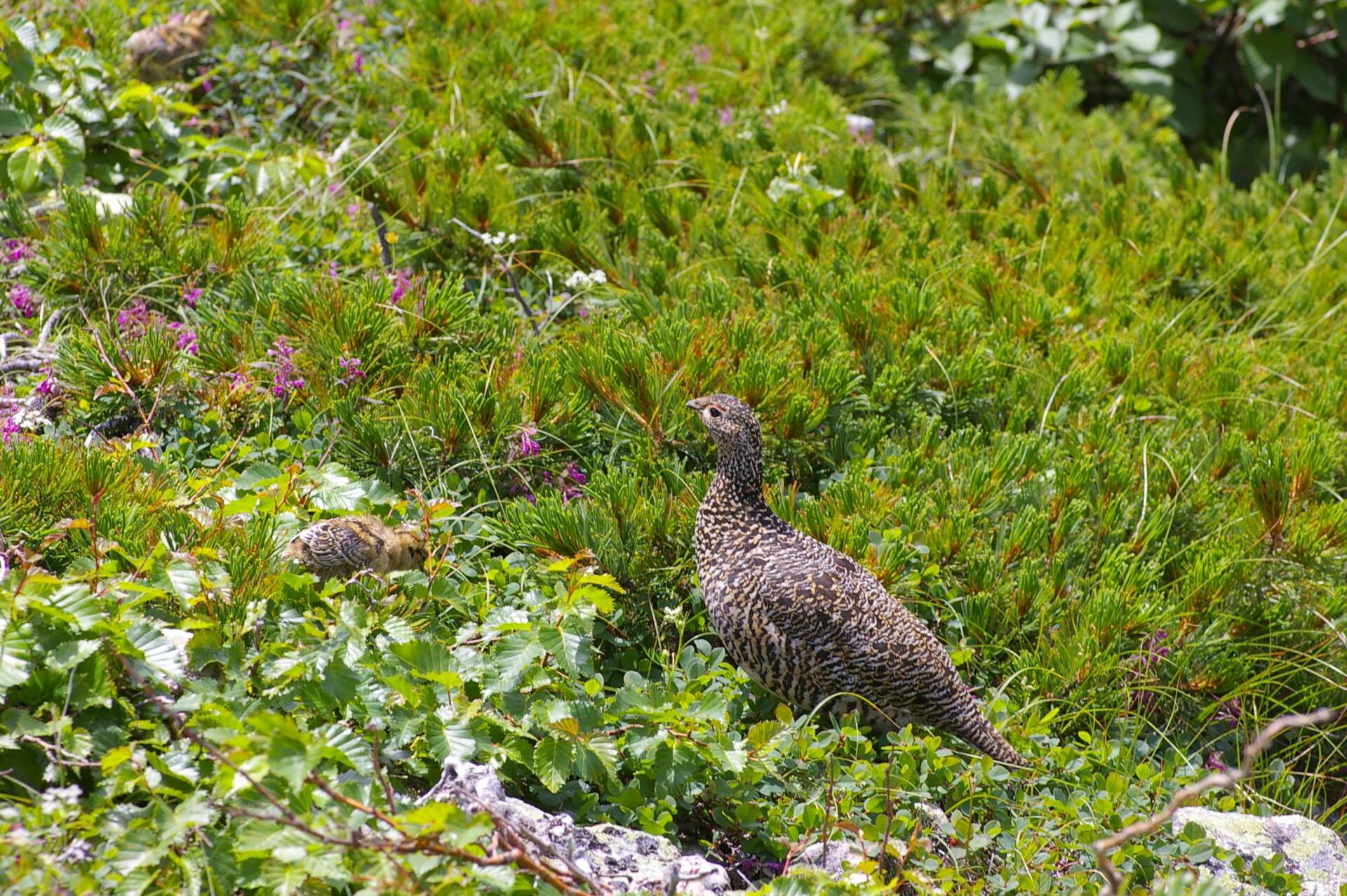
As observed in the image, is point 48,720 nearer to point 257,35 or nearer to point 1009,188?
point 257,35

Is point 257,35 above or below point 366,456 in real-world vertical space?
above

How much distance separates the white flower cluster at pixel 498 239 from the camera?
15.3ft

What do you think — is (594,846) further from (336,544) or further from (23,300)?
(23,300)

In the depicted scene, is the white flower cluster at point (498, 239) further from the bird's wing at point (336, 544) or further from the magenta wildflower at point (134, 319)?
the bird's wing at point (336, 544)

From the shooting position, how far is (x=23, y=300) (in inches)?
168

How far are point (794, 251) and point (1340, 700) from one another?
8.63 ft

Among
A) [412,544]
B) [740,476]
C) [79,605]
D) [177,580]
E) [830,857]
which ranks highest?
[79,605]

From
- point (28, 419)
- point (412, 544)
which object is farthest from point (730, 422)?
point (28, 419)

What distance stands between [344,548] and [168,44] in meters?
3.76

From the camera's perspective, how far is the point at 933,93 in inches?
305

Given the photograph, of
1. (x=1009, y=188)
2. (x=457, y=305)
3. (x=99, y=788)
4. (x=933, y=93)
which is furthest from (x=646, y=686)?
(x=933, y=93)

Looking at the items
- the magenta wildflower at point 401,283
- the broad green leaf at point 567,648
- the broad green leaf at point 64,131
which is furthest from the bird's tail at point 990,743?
the broad green leaf at point 64,131

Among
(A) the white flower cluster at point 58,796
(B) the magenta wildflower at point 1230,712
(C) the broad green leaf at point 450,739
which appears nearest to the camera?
(A) the white flower cluster at point 58,796

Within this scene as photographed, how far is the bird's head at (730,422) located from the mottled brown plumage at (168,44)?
365 centimetres
